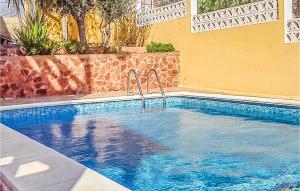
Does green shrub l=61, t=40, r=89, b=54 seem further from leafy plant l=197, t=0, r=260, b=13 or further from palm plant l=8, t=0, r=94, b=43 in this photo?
leafy plant l=197, t=0, r=260, b=13

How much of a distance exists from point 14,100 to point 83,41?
382 cm

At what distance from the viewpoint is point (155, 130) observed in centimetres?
873

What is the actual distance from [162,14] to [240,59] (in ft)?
15.1

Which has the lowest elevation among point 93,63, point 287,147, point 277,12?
point 287,147

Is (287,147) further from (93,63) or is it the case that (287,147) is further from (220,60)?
(93,63)

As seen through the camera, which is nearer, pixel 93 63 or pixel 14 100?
pixel 14 100

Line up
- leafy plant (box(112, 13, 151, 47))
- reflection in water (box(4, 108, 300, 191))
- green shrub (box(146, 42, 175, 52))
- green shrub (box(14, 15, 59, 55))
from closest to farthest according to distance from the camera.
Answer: reflection in water (box(4, 108, 300, 191)) < green shrub (box(14, 15, 59, 55)) < green shrub (box(146, 42, 175, 52)) < leafy plant (box(112, 13, 151, 47))

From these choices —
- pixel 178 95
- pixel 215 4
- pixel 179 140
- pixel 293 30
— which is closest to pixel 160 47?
pixel 215 4

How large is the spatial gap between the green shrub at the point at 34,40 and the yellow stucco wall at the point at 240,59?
15.0ft

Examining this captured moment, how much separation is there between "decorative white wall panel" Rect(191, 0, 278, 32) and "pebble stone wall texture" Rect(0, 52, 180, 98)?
1763mm

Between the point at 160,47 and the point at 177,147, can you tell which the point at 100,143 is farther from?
the point at 160,47

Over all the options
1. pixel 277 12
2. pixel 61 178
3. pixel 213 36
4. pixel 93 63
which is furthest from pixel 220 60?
pixel 61 178

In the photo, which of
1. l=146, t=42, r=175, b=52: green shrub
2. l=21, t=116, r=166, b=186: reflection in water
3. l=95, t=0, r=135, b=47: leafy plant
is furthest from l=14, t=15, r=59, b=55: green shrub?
l=21, t=116, r=166, b=186: reflection in water

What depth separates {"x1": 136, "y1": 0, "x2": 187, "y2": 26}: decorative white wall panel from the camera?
1485 cm
